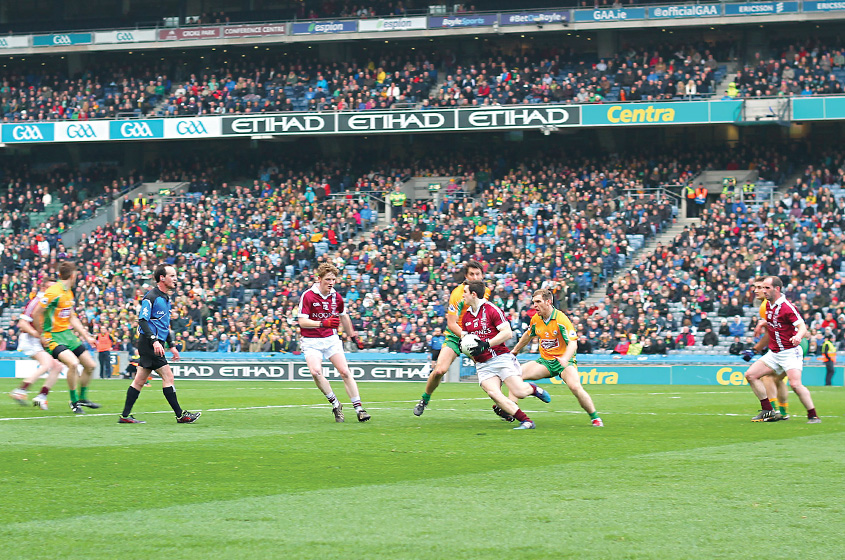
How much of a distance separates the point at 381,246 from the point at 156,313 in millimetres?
29039

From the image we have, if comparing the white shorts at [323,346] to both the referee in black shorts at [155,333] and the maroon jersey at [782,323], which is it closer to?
the referee in black shorts at [155,333]

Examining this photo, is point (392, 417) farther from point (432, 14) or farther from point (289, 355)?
point (432, 14)

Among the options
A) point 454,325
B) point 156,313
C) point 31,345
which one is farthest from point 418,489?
point 31,345

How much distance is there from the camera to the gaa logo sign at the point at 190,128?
49.0 metres

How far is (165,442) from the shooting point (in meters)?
12.5

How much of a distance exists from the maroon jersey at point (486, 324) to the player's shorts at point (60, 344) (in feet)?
21.9

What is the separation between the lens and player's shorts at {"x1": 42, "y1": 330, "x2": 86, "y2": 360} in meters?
17.1

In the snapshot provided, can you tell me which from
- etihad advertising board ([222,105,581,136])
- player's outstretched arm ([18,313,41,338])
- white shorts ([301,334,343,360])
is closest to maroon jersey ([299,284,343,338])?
white shorts ([301,334,343,360])

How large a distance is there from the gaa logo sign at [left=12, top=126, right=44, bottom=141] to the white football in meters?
40.9

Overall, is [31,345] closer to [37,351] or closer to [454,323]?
[37,351]

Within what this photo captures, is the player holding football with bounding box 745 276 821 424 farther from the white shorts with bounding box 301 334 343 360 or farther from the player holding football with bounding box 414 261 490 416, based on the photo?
the white shorts with bounding box 301 334 343 360

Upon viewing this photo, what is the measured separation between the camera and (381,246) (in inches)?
1724

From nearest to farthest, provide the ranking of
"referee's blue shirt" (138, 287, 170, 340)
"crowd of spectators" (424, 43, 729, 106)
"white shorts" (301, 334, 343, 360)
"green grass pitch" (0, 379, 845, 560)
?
"green grass pitch" (0, 379, 845, 560), "referee's blue shirt" (138, 287, 170, 340), "white shorts" (301, 334, 343, 360), "crowd of spectators" (424, 43, 729, 106)

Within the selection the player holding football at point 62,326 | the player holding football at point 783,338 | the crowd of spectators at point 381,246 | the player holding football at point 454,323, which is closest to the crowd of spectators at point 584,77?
the crowd of spectators at point 381,246
